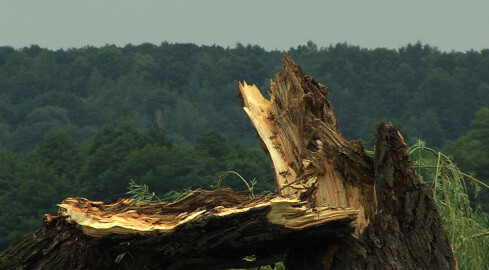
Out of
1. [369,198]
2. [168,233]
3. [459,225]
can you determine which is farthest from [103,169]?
[168,233]

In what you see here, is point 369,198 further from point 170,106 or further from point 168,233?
point 170,106

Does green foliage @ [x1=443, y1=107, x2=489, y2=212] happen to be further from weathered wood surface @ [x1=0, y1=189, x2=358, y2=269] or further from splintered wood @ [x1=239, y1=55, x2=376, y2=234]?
weathered wood surface @ [x1=0, y1=189, x2=358, y2=269]

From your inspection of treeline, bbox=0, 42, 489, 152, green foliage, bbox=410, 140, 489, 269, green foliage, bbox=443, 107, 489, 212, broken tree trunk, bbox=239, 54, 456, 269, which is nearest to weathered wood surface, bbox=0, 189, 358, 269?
broken tree trunk, bbox=239, 54, 456, 269

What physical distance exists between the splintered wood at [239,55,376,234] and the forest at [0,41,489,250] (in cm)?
5237

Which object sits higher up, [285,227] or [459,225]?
[285,227]

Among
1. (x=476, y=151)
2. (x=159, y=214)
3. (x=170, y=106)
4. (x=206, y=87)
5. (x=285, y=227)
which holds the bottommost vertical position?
(x=476, y=151)

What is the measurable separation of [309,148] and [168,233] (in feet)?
5.41

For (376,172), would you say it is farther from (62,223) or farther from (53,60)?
(53,60)

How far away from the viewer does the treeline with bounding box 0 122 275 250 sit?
193 feet

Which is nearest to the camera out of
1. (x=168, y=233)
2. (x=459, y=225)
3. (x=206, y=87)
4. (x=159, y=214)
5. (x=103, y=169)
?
(x=168, y=233)

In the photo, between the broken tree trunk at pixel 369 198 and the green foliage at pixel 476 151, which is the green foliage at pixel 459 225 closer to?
the broken tree trunk at pixel 369 198

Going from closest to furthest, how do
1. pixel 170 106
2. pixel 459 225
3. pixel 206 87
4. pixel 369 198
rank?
pixel 369 198 → pixel 459 225 → pixel 170 106 → pixel 206 87

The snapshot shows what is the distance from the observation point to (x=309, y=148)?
6.11 m

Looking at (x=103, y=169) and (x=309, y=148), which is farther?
(x=103, y=169)
